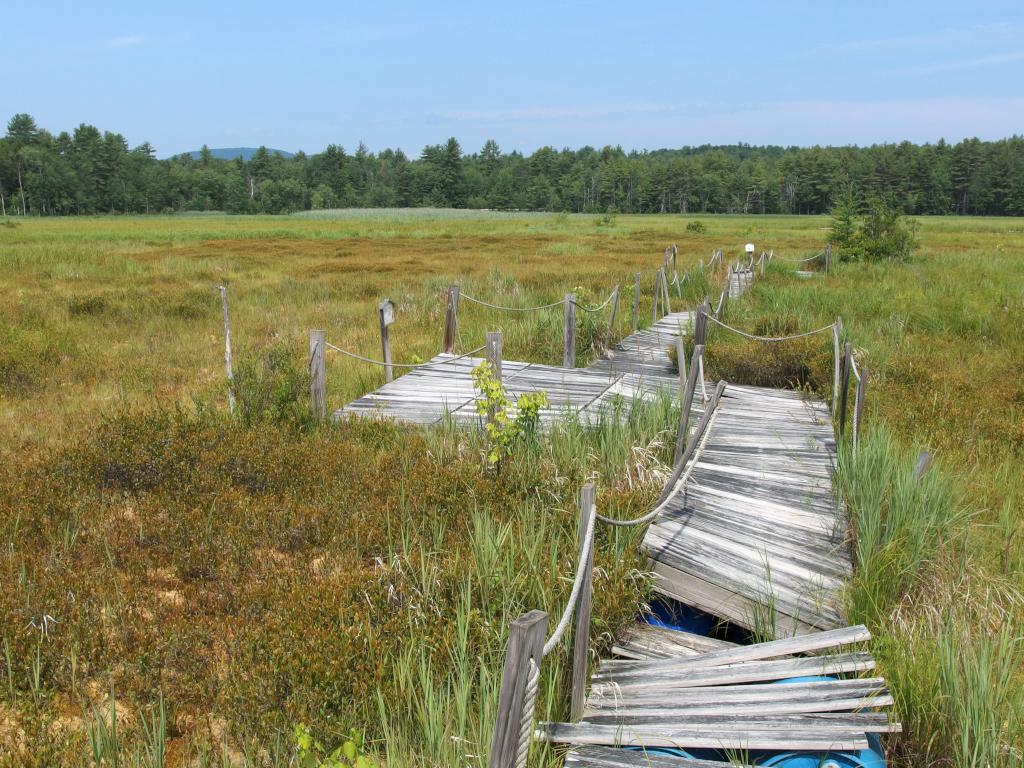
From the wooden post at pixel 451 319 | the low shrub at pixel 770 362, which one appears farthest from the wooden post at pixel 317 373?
the low shrub at pixel 770 362

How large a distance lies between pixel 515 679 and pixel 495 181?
14965cm

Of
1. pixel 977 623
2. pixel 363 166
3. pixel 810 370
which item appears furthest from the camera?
pixel 363 166

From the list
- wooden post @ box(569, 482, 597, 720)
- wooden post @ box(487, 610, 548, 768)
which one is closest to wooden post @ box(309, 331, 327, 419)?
wooden post @ box(569, 482, 597, 720)

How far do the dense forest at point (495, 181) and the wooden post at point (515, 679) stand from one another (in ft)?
365

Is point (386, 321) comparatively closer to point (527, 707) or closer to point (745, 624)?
point (745, 624)

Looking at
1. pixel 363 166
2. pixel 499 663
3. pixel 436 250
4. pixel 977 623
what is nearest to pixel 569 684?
pixel 499 663

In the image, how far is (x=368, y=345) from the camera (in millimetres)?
13414

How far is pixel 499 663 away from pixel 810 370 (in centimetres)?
791

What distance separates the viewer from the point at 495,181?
147m

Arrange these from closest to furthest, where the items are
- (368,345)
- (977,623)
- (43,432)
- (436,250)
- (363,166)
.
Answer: (977,623) → (43,432) → (368,345) → (436,250) → (363,166)

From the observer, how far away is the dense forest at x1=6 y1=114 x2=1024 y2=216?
104188mm

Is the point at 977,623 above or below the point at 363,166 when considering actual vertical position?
below

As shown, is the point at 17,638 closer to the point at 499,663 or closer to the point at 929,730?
the point at 499,663

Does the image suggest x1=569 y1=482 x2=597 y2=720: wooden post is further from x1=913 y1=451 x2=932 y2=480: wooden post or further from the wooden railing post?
the wooden railing post
